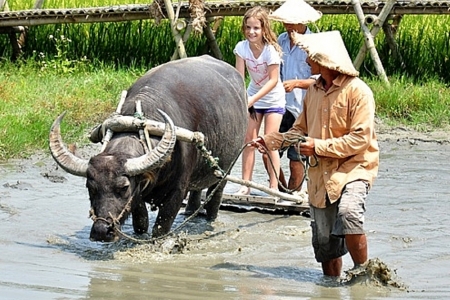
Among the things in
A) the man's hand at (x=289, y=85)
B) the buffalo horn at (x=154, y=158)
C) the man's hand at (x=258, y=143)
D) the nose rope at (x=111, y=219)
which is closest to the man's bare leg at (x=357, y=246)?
the man's hand at (x=258, y=143)

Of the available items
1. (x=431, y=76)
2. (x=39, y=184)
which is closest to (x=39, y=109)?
(x=39, y=184)

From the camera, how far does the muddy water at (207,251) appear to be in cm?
570

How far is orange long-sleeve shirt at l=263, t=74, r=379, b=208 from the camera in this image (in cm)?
557

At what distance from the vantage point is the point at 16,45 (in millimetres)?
12797

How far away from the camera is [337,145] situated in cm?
556

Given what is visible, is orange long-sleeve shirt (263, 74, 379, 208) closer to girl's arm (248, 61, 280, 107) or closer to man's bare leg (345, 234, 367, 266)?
man's bare leg (345, 234, 367, 266)

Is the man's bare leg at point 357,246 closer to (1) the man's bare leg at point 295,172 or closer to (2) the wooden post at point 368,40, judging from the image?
(1) the man's bare leg at point 295,172

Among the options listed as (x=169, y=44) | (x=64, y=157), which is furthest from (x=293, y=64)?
(x=169, y=44)

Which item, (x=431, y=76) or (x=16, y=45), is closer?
(x=431, y=76)

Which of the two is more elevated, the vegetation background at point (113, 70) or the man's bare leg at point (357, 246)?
the man's bare leg at point (357, 246)

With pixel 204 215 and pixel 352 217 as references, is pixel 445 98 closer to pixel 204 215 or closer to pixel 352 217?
pixel 204 215

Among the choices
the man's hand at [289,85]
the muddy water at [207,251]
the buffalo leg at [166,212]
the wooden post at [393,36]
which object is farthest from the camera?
the wooden post at [393,36]

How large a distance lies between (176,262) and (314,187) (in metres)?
1.13

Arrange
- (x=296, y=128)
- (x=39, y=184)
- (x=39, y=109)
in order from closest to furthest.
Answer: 1. (x=296, y=128)
2. (x=39, y=184)
3. (x=39, y=109)
